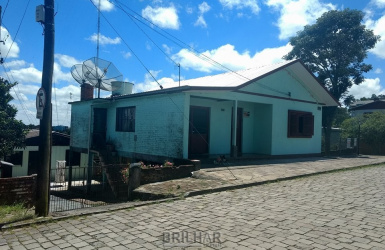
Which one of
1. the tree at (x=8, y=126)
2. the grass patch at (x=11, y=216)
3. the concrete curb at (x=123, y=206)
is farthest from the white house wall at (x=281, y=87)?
the tree at (x=8, y=126)

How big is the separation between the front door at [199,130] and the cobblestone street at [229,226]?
5693 mm

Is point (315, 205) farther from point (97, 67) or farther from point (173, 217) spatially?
point (97, 67)

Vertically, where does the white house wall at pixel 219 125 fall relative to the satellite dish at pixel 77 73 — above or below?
below

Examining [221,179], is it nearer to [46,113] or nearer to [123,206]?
[123,206]

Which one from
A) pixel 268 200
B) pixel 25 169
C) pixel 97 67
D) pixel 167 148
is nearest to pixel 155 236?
pixel 268 200

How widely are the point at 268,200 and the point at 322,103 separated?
13.2 meters

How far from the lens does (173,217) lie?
535 centimetres

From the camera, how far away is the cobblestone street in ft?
13.4

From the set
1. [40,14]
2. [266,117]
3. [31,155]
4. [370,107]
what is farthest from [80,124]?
[370,107]

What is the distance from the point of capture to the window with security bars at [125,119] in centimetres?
1455

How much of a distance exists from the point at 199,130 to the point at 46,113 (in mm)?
7981

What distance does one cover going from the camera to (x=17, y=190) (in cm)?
739

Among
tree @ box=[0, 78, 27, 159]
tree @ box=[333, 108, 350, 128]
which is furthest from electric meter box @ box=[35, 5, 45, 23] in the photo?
tree @ box=[333, 108, 350, 128]

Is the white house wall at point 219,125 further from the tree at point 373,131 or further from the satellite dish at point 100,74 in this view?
the tree at point 373,131
